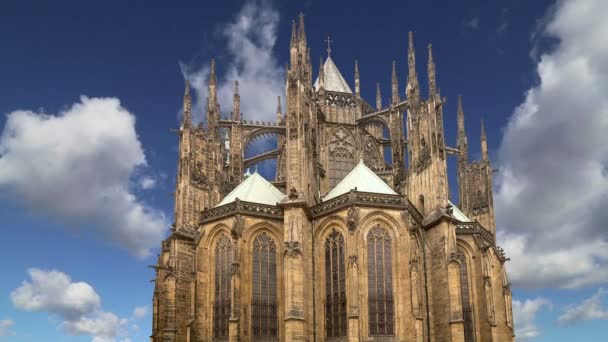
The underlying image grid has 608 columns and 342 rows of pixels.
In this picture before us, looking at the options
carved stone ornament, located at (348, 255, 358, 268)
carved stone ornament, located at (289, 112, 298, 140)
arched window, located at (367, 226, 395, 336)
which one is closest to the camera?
arched window, located at (367, 226, 395, 336)

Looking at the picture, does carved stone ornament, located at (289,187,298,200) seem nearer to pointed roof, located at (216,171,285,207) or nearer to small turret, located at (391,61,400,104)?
pointed roof, located at (216,171,285,207)

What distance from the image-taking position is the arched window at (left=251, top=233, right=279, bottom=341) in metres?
34.5

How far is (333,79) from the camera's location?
55469 millimetres

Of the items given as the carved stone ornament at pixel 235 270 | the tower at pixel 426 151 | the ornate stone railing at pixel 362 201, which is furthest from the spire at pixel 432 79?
the carved stone ornament at pixel 235 270

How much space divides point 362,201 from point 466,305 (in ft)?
37.0

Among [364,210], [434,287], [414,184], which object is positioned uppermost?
[414,184]

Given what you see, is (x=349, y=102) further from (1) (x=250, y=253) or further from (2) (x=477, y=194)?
(1) (x=250, y=253)

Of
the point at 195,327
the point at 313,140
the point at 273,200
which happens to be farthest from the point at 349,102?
the point at 195,327

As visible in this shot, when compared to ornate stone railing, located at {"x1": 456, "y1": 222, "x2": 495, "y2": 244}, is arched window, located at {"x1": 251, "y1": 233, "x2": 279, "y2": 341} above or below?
below

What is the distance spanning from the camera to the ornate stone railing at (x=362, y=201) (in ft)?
115

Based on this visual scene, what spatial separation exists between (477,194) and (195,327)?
81.0ft

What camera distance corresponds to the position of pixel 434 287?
119 feet

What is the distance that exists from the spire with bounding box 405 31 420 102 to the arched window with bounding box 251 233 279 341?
14.6 m

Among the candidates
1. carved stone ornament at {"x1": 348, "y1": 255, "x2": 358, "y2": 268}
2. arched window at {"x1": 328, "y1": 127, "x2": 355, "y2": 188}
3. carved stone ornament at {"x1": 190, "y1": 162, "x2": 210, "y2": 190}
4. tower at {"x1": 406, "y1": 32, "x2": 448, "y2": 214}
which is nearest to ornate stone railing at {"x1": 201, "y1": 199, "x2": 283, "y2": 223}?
carved stone ornament at {"x1": 190, "y1": 162, "x2": 210, "y2": 190}
